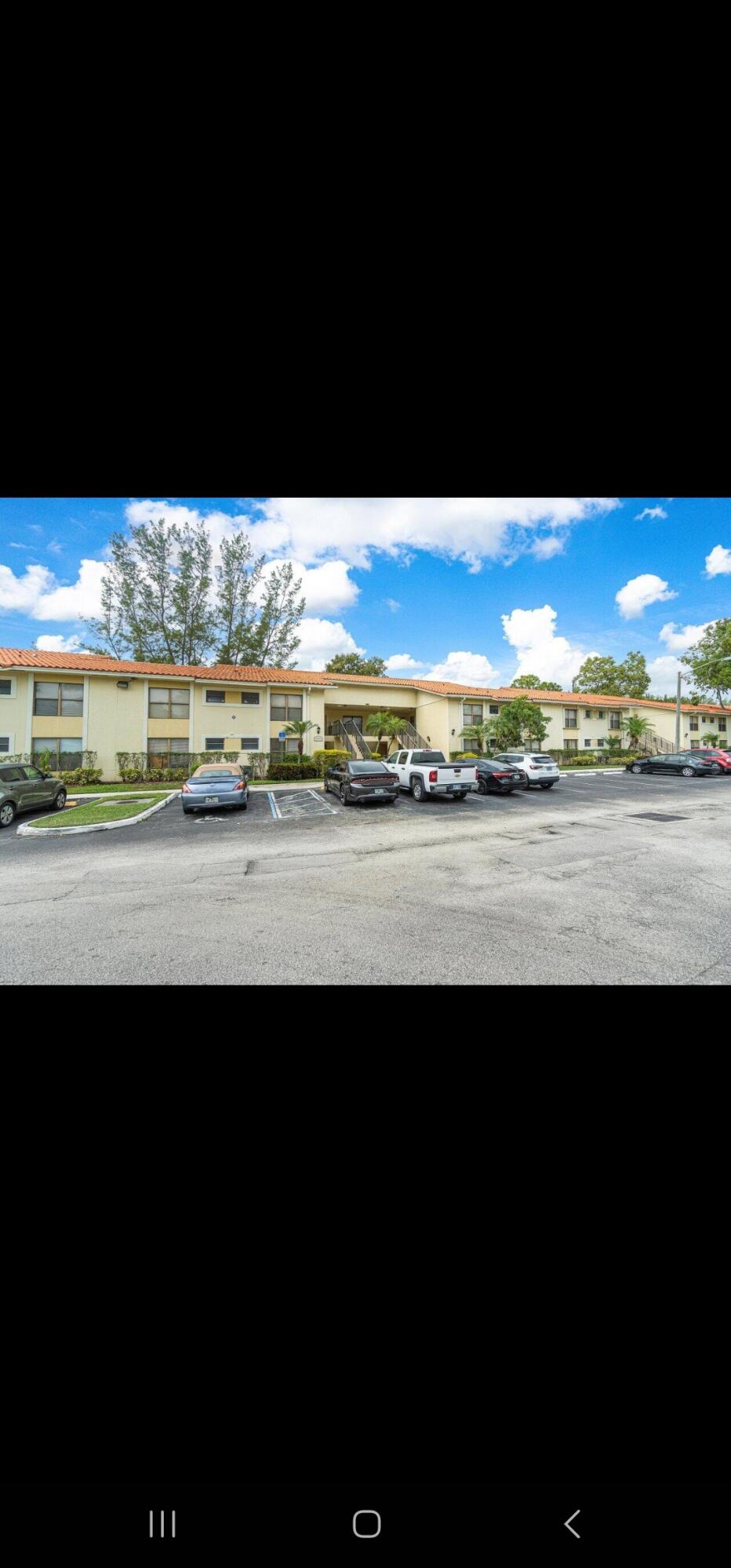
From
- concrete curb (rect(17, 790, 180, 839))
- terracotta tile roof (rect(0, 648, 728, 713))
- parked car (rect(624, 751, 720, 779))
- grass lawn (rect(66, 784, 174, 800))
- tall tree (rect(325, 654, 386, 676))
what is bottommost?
concrete curb (rect(17, 790, 180, 839))

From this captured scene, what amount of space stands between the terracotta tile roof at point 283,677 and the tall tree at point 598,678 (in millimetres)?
93

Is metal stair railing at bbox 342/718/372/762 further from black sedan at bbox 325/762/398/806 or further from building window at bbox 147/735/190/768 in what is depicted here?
building window at bbox 147/735/190/768

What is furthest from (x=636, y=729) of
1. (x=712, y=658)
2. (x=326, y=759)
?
(x=326, y=759)

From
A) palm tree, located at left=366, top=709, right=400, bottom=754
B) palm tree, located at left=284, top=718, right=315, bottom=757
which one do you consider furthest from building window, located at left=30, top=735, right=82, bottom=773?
palm tree, located at left=366, top=709, right=400, bottom=754

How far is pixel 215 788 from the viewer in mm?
3580

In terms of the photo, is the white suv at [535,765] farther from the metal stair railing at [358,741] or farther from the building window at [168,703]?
the building window at [168,703]

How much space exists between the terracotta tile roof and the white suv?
620mm

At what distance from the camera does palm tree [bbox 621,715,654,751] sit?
15.6 ft

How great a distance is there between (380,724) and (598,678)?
5.72ft
